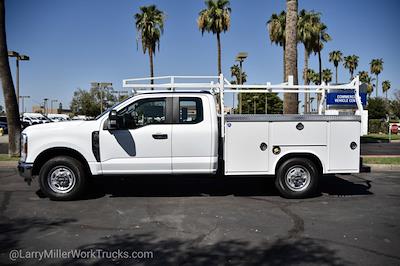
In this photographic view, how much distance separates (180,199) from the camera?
7422 mm

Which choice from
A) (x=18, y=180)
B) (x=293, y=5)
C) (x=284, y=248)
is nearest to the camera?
(x=284, y=248)

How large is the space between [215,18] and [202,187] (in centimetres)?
2756

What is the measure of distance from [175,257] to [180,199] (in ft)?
9.90

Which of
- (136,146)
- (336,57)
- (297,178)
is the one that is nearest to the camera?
(136,146)

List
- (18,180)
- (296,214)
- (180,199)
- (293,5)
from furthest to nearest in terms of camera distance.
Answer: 1. (293,5)
2. (18,180)
3. (180,199)
4. (296,214)

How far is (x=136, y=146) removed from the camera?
7.04 meters

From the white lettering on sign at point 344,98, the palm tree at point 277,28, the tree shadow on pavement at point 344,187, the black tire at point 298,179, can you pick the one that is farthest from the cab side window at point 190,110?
the palm tree at point 277,28

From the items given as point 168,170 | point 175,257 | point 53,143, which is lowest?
point 175,257

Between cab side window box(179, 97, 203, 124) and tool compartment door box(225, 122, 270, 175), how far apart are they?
58 cm

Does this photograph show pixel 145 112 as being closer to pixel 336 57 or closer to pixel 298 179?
pixel 298 179

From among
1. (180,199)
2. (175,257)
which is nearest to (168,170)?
(180,199)

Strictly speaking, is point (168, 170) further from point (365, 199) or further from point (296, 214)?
point (365, 199)

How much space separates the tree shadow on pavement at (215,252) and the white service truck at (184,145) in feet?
7.22

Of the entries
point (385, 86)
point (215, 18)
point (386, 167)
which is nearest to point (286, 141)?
point (386, 167)
